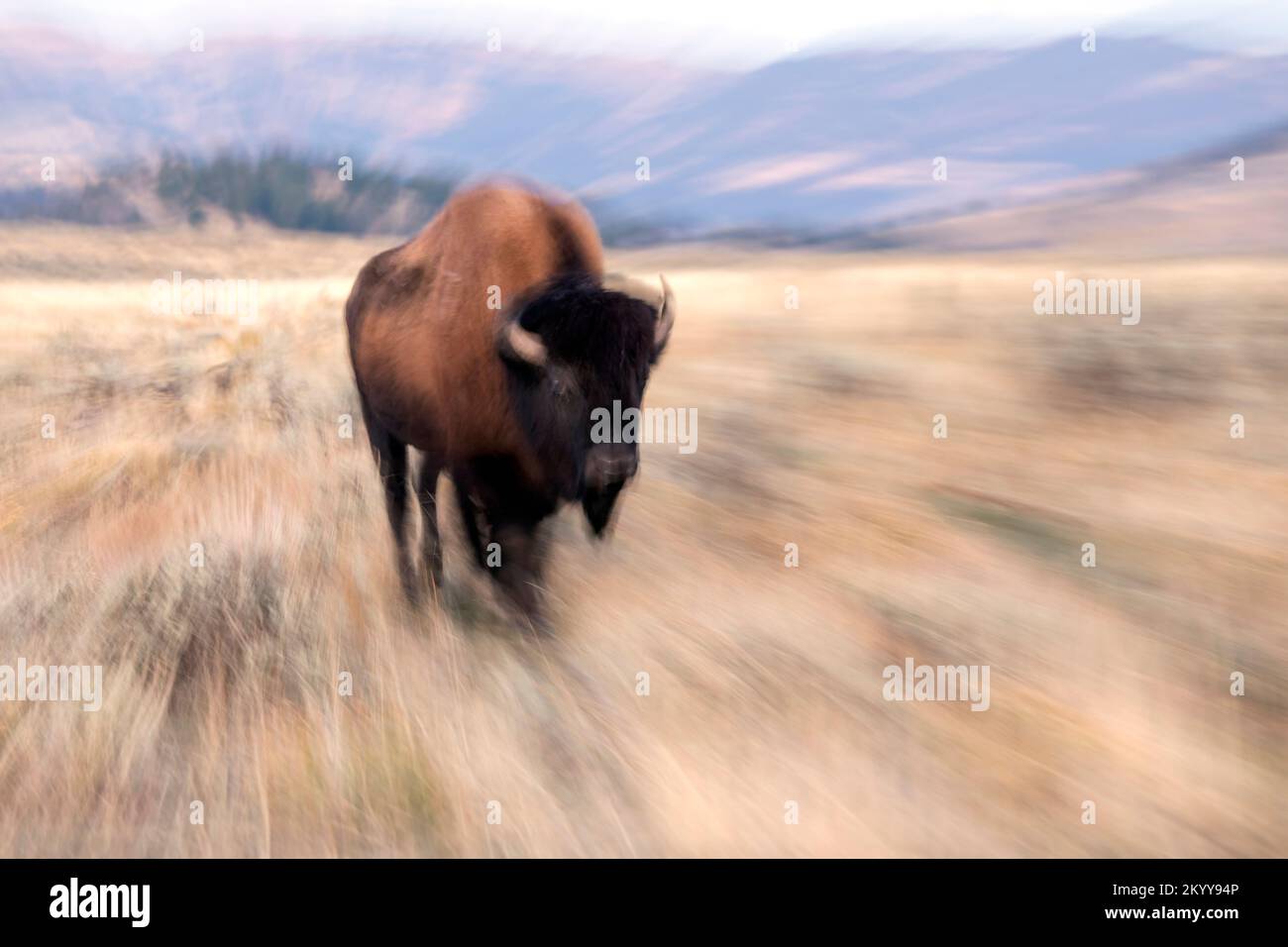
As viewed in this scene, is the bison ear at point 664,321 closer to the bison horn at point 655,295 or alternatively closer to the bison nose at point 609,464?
the bison horn at point 655,295

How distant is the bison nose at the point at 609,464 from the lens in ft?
14.2

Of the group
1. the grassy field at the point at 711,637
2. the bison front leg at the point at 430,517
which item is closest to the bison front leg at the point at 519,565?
the grassy field at the point at 711,637

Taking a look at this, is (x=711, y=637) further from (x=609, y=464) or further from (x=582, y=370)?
(x=582, y=370)

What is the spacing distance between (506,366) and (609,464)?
37.1 inches

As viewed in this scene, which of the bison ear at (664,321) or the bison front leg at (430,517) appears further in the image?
the bison front leg at (430,517)

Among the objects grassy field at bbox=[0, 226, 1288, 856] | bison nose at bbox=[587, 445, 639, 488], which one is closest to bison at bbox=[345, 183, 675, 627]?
bison nose at bbox=[587, 445, 639, 488]

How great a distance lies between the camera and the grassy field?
3.80 meters

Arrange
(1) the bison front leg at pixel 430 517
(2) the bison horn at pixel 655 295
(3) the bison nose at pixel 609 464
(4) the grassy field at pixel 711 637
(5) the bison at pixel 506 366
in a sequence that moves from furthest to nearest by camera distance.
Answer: (1) the bison front leg at pixel 430 517, (2) the bison horn at pixel 655 295, (5) the bison at pixel 506 366, (3) the bison nose at pixel 609 464, (4) the grassy field at pixel 711 637

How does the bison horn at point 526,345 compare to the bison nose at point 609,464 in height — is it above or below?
above

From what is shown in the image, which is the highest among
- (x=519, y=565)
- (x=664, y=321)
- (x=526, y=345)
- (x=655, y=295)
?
(x=655, y=295)

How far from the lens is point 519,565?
18.3 ft

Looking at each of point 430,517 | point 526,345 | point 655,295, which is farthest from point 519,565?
point 655,295

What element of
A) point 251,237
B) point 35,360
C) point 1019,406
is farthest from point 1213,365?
point 251,237

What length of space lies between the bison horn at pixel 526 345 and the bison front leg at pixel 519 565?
121 cm
